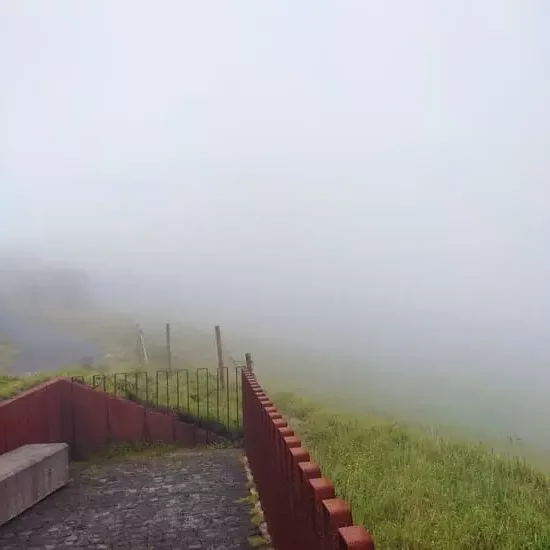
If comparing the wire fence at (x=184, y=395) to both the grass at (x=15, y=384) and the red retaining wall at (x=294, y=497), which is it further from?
the red retaining wall at (x=294, y=497)

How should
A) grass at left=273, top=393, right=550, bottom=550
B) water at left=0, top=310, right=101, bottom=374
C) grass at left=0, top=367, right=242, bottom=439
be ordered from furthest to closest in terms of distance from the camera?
water at left=0, top=310, right=101, bottom=374, grass at left=0, top=367, right=242, bottom=439, grass at left=273, top=393, right=550, bottom=550

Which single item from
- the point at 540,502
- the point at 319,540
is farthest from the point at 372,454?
the point at 319,540

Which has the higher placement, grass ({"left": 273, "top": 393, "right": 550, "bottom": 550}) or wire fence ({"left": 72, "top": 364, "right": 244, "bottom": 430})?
wire fence ({"left": 72, "top": 364, "right": 244, "bottom": 430})

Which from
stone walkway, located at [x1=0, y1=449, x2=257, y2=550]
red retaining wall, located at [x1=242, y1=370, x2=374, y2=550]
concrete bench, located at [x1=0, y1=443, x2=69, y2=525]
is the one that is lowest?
stone walkway, located at [x1=0, y1=449, x2=257, y2=550]

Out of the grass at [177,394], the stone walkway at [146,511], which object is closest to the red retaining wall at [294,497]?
the stone walkway at [146,511]

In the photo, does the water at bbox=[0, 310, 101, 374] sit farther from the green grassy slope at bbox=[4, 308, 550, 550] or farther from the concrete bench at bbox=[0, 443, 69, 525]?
the concrete bench at bbox=[0, 443, 69, 525]

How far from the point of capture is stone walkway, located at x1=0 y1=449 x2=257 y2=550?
15.8 feet

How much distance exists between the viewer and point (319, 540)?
2355mm

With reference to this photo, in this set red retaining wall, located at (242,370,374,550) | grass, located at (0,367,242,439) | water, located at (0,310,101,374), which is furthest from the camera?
water, located at (0,310,101,374)

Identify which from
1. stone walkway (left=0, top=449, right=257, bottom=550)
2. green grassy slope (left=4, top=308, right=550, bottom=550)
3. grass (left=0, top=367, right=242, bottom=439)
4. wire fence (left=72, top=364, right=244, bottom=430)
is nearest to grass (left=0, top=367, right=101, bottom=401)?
grass (left=0, top=367, right=242, bottom=439)

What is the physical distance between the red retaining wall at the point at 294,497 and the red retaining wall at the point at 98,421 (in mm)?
2924

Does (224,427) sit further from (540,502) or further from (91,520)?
(540,502)

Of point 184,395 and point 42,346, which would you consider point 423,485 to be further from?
point 42,346

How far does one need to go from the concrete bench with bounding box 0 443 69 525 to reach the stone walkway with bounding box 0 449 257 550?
98mm
